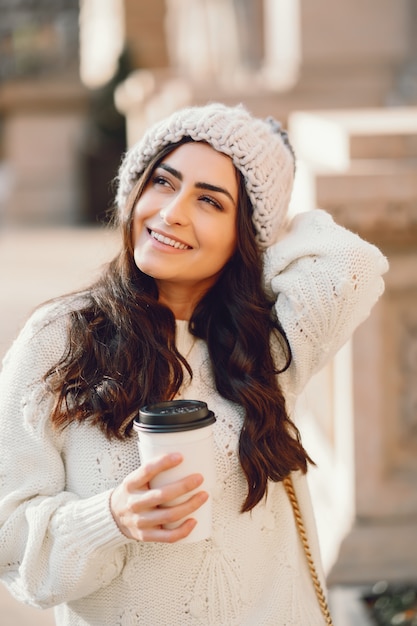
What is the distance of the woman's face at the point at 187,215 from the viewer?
8.54 feet

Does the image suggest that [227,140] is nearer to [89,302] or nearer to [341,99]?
[89,302]

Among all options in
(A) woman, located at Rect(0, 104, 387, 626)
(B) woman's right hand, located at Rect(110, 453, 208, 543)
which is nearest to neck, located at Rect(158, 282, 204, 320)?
(A) woman, located at Rect(0, 104, 387, 626)

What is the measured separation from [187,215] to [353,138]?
1.75 meters

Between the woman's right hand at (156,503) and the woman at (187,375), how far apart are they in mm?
88

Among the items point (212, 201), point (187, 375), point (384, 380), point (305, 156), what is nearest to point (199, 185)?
point (212, 201)

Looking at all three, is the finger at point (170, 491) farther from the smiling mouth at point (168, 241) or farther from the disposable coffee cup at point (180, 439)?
the smiling mouth at point (168, 241)

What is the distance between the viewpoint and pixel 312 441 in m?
5.16

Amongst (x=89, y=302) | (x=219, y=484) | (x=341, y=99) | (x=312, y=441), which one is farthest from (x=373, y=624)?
(x=341, y=99)

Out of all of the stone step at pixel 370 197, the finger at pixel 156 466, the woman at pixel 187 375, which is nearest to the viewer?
the finger at pixel 156 466

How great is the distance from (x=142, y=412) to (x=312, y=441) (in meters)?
2.99

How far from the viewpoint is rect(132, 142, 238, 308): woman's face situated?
2.60 metres

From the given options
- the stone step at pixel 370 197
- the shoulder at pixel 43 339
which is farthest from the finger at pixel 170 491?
the stone step at pixel 370 197

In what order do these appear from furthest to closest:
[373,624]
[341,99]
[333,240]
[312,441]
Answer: [341,99]
[312,441]
[373,624]
[333,240]

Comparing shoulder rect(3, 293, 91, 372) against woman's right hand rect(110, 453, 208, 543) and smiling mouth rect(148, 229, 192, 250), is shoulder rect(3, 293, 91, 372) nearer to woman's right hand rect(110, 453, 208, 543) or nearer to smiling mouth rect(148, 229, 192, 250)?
smiling mouth rect(148, 229, 192, 250)
